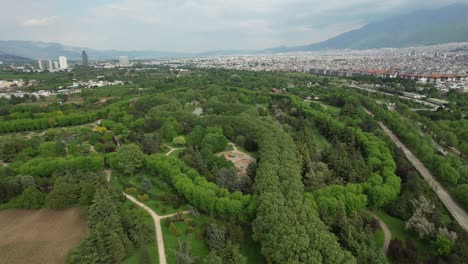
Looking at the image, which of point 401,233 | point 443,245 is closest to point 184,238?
point 401,233

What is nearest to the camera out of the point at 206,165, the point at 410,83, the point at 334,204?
the point at 334,204

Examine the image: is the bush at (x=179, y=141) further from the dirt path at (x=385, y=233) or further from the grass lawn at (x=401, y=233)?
the grass lawn at (x=401, y=233)

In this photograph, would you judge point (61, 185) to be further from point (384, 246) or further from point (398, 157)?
point (398, 157)

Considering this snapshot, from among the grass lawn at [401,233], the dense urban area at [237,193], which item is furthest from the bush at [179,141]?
the grass lawn at [401,233]

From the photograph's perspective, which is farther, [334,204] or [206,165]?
[206,165]

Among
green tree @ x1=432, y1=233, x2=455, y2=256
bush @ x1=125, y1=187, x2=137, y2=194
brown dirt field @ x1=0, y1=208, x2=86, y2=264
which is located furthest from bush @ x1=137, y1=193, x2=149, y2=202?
green tree @ x1=432, y1=233, x2=455, y2=256

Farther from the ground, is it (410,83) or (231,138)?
(410,83)

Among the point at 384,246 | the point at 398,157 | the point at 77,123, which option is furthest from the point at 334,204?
the point at 77,123

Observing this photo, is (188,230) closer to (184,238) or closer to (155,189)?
(184,238)
